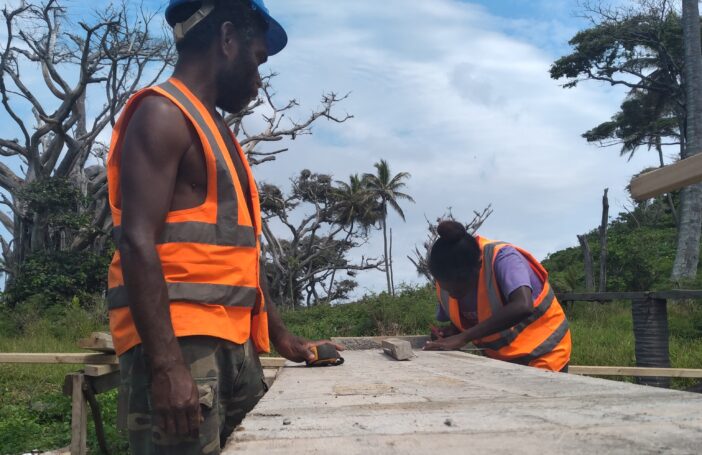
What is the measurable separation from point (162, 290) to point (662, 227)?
2884cm

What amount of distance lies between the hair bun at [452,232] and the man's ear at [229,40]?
208cm

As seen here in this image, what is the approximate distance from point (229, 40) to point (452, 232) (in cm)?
211

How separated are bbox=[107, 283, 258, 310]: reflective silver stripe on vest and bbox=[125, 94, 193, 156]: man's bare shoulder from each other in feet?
1.18

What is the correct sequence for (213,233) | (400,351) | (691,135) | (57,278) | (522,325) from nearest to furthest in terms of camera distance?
(213,233)
(400,351)
(522,325)
(691,135)
(57,278)

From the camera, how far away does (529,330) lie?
11.6 feet

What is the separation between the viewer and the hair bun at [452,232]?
3.83 metres

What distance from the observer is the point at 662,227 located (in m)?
27.2

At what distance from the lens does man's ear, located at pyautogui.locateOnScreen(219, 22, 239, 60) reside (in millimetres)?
2059

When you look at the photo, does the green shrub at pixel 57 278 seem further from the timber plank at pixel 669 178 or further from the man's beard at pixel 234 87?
the timber plank at pixel 669 178

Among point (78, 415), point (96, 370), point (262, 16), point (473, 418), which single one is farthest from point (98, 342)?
point (473, 418)

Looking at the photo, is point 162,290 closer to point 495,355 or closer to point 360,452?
point 360,452

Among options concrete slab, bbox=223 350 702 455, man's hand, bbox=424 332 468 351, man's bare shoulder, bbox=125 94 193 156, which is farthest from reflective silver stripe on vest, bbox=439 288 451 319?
man's bare shoulder, bbox=125 94 193 156

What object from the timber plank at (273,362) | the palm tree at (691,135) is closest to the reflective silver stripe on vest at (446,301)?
the timber plank at (273,362)

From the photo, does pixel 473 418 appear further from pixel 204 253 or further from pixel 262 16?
pixel 262 16
